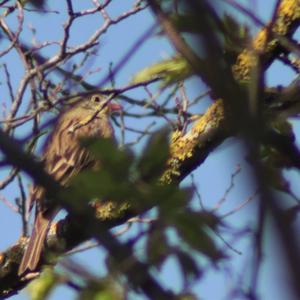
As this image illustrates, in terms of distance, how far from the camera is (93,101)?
8734 mm

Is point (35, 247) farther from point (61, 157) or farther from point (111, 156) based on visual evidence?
point (111, 156)

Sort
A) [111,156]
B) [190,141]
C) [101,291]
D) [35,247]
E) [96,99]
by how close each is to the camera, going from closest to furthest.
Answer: [111,156] < [101,291] < [190,141] < [35,247] < [96,99]

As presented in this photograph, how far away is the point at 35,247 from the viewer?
16.2 ft

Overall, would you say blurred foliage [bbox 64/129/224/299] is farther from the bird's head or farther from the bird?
the bird's head

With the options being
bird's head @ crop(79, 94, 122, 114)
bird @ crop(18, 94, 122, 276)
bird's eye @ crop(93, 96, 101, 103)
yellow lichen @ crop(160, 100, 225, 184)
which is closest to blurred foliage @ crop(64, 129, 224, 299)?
bird @ crop(18, 94, 122, 276)

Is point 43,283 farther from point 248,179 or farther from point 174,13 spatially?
point 248,179

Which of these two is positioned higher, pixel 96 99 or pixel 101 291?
pixel 96 99

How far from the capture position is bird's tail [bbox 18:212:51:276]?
477 centimetres

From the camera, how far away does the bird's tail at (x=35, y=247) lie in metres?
4.77

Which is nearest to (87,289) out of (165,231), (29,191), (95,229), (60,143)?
(165,231)

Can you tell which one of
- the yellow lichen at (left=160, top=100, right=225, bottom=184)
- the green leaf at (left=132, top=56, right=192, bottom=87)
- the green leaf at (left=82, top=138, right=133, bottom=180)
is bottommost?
the green leaf at (left=82, top=138, right=133, bottom=180)

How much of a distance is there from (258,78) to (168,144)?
0.39 m

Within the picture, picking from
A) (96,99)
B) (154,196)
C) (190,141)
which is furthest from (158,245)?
(96,99)

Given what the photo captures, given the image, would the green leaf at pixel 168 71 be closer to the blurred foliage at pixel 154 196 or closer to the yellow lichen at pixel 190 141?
the blurred foliage at pixel 154 196
